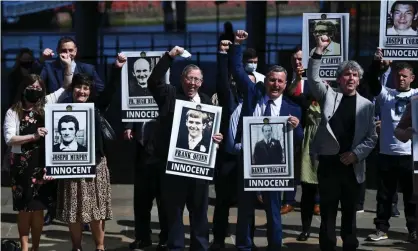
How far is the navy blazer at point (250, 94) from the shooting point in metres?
8.50

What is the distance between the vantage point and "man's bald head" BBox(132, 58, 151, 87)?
8.91 meters

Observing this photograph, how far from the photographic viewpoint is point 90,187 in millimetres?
8758

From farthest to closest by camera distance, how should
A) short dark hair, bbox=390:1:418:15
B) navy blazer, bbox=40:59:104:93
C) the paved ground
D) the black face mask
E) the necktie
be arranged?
navy blazer, bbox=40:59:104:93 → the necktie → the paved ground → short dark hair, bbox=390:1:418:15 → the black face mask

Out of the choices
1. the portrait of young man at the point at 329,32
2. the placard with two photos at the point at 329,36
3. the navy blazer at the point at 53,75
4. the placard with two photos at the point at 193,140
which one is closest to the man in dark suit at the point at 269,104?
the placard with two photos at the point at 193,140

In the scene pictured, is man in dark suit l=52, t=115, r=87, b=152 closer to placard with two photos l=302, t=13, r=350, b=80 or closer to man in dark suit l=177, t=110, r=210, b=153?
man in dark suit l=177, t=110, r=210, b=153

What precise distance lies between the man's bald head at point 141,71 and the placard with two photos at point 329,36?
1467mm

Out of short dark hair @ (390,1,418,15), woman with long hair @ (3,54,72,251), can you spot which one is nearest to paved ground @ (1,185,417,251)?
woman with long hair @ (3,54,72,251)

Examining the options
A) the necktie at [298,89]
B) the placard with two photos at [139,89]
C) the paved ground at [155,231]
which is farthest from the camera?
the necktie at [298,89]

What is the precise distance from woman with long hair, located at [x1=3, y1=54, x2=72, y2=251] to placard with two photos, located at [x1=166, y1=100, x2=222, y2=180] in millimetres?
1245

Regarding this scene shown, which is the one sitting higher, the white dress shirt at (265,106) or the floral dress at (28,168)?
the white dress shirt at (265,106)

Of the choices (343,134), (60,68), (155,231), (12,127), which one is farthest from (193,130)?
(155,231)

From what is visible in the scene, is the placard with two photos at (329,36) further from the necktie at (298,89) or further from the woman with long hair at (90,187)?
the woman with long hair at (90,187)

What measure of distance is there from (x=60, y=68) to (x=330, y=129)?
3008mm

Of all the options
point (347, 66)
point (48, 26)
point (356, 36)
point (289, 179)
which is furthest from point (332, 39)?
point (48, 26)
